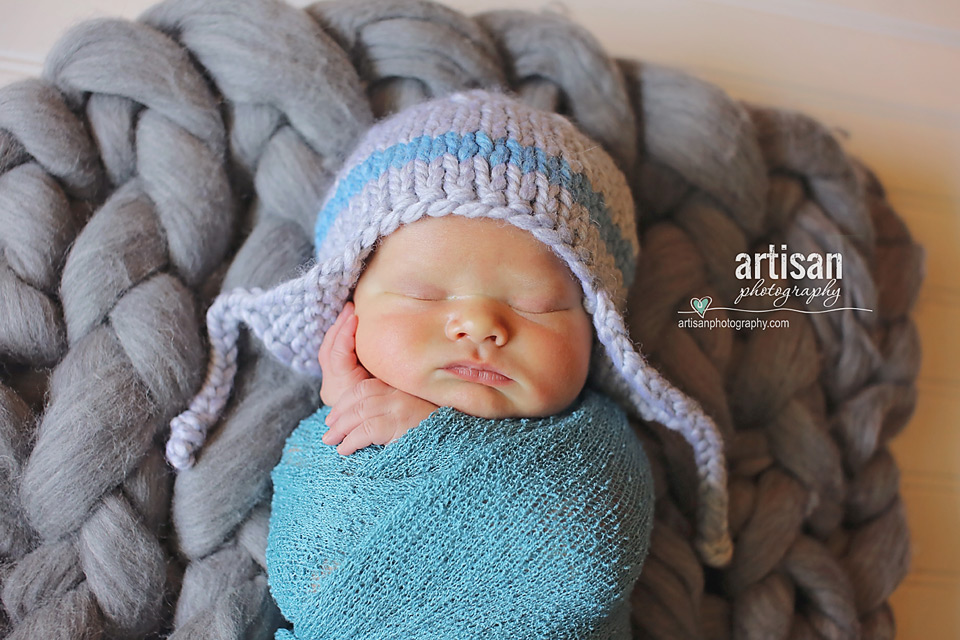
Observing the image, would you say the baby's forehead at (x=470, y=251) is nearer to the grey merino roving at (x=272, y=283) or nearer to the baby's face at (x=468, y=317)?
the baby's face at (x=468, y=317)

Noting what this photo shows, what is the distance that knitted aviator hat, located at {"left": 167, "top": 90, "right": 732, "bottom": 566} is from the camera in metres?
0.83

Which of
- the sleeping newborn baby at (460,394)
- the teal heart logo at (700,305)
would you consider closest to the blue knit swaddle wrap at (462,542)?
the sleeping newborn baby at (460,394)

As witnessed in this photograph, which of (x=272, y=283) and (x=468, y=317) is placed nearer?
(x=468, y=317)

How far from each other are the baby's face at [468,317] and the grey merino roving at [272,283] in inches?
8.9

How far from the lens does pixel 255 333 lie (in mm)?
962

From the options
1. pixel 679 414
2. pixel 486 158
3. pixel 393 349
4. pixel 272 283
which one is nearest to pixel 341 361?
pixel 393 349

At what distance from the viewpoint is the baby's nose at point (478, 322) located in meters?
0.79

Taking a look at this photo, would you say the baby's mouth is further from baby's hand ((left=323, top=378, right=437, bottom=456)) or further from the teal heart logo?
the teal heart logo

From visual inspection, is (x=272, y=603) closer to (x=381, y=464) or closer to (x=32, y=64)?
(x=381, y=464)

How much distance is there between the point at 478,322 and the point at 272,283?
0.35 meters

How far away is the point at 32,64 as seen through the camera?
1.16m

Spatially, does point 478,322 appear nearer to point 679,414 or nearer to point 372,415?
point 372,415

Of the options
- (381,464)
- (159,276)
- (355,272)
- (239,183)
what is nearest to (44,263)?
(159,276)

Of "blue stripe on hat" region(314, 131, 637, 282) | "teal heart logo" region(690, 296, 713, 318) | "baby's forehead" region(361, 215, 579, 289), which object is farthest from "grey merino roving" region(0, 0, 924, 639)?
"baby's forehead" region(361, 215, 579, 289)
